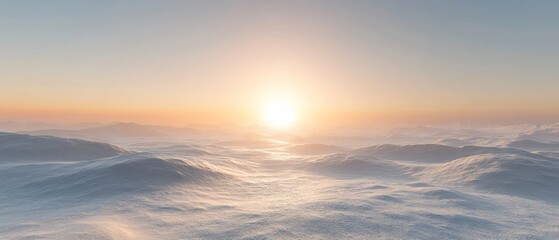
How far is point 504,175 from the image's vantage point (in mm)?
39812

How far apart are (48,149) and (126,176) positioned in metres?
48.3

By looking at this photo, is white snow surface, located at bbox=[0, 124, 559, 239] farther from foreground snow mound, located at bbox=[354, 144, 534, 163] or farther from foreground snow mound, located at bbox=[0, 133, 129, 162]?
foreground snow mound, located at bbox=[354, 144, 534, 163]

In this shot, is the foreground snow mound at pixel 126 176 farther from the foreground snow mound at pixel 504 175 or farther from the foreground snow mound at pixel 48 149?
the foreground snow mound at pixel 504 175

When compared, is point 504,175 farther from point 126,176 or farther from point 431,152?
point 431,152

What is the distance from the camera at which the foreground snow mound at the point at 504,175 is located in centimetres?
3488

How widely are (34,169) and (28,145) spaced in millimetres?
38288

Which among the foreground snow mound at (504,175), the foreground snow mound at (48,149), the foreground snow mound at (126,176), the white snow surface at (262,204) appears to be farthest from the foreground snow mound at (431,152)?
the foreground snow mound at (48,149)

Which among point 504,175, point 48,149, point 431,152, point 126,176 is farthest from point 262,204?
point 431,152

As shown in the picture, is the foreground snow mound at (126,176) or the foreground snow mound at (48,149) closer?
the foreground snow mound at (126,176)

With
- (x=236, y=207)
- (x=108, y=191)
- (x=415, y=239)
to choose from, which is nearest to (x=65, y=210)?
(x=108, y=191)

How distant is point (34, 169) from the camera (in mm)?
39500

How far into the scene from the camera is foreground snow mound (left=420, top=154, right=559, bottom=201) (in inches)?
1373

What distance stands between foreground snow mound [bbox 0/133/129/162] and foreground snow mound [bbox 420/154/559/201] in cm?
6731

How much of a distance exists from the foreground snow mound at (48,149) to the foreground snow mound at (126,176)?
1186 inches
